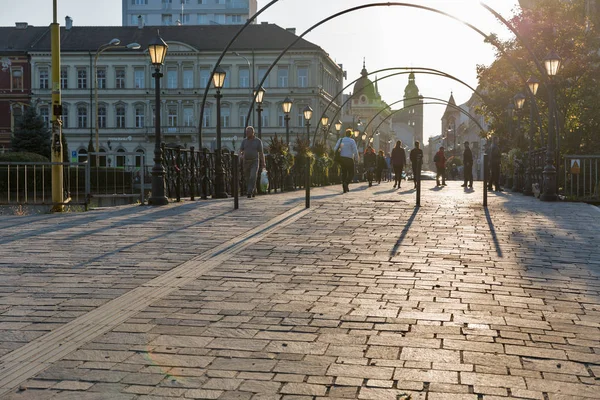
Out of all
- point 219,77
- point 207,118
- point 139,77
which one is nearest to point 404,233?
point 219,77

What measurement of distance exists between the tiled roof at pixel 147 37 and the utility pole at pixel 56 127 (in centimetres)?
6747

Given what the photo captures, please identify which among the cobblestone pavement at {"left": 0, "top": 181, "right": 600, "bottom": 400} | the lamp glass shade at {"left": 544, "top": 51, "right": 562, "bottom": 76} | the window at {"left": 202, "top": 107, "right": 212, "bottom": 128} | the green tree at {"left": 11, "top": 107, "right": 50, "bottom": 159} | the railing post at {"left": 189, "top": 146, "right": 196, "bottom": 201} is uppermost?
the window at {"left": 202, "top": 107, "right": 212, "bottom": 128}

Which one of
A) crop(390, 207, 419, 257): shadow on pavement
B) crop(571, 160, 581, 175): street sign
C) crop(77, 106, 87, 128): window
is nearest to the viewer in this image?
crop(390, 207, 419, 257): shadow on pavement

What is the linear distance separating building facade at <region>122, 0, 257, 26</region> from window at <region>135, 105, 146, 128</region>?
2875 cm

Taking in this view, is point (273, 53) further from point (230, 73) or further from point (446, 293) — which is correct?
point (446, 293)

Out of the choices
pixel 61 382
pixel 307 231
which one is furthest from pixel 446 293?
pixel 307 231

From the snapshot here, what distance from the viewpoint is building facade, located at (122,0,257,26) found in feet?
360

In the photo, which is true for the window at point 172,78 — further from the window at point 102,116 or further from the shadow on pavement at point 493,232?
the shadow on pavement at point 493,232

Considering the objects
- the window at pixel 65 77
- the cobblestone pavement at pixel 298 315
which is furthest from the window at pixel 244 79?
the cobblestone pavement at pixel 298 315

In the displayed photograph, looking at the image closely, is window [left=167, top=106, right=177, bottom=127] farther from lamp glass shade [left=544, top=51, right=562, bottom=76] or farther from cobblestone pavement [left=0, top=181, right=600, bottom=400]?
cobblestone pavement [left=0, top=181, right=600, bottom=400]

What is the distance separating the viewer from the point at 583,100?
34250 millimetres

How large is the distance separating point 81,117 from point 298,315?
81.8 m

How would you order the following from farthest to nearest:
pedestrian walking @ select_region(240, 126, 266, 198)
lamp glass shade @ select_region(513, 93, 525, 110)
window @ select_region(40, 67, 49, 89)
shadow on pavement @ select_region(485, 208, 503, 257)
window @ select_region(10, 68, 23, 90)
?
window @ select_region(40, 67, 49, 89) → window @ select_region(10, 68, 23, 90) → lamp glass shade @ select_region(513, 93, 525, 110) → pedestrian walking @ select_region(240, 126, 266, 198) → shadow on pavement @ select_region(485, 208, 503, 257)

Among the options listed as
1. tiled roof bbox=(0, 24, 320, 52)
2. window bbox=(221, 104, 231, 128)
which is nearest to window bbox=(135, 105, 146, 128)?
tiled roof bbox=(0, 24, 320, 52)
